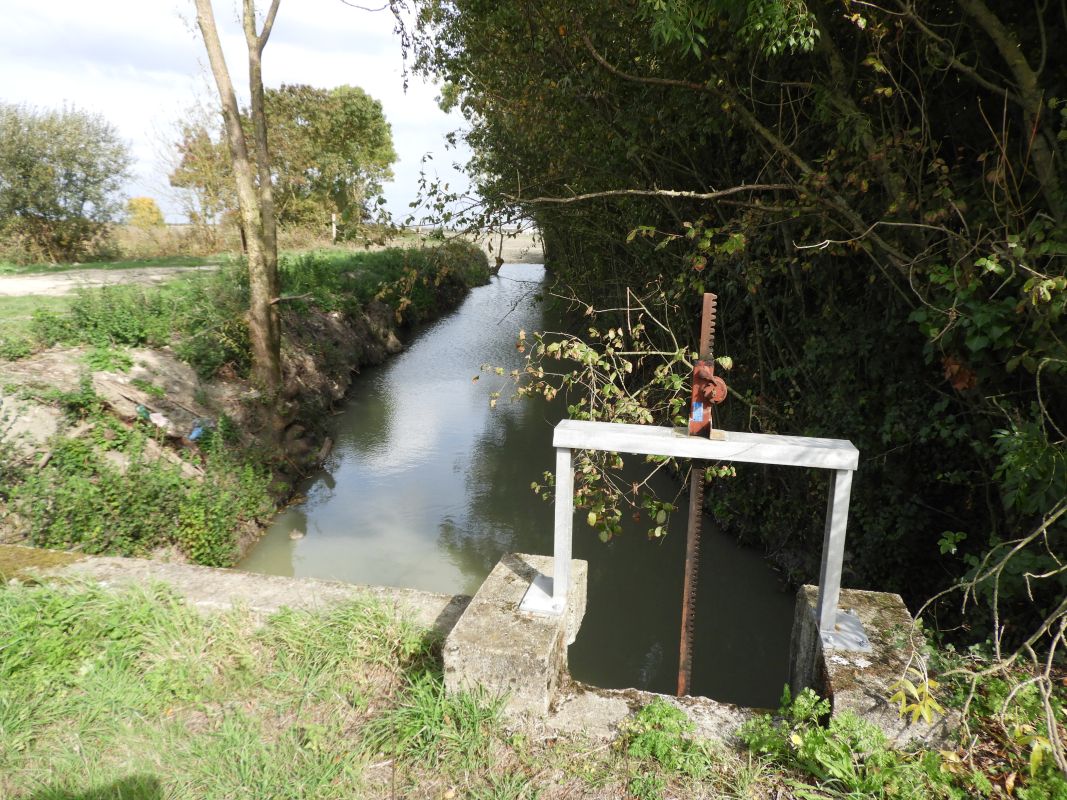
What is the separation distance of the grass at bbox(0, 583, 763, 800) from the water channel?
8.30ft

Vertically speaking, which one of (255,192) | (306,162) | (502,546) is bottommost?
(502,546)

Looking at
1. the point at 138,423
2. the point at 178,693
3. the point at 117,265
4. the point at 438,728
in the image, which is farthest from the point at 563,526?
the point at 117,265

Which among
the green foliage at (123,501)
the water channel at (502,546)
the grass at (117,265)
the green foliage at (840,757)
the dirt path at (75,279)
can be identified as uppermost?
the grass at (117,265)

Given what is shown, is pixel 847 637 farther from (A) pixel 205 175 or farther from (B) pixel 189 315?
(A) pixel 205 175

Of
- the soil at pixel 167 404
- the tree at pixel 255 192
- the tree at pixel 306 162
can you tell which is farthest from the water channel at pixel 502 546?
the tree at pixel 306 162

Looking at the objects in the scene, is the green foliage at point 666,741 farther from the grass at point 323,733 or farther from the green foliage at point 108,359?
the green foliage at point 108,359

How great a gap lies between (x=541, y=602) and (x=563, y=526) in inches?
13.4

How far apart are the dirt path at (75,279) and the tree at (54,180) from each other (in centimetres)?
485

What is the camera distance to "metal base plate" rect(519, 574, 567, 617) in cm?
264

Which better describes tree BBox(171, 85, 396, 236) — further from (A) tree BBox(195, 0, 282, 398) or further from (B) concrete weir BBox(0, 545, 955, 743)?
(B) concrete weir BBox(0, 545, 955, 743)

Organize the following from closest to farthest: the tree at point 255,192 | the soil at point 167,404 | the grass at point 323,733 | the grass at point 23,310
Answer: the grass at point 323,733, the soil at point 167,404, the grass at point 23,310, the tree at point 255,192

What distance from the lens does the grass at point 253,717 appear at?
224cm

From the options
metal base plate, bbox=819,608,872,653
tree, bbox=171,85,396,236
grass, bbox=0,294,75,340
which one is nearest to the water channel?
metal base plate, bbox=819,608,872,653

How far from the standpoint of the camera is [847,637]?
8.25ft
